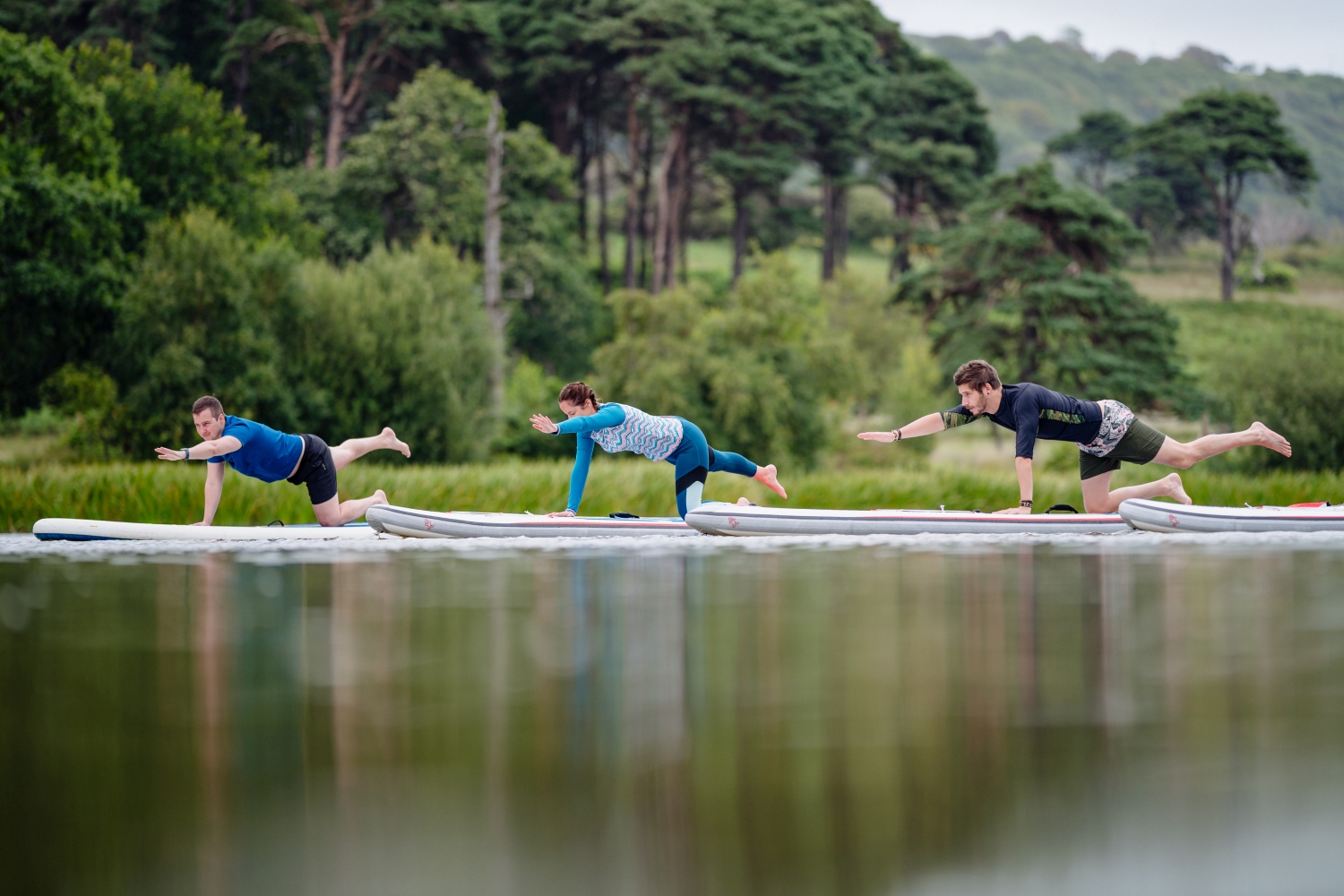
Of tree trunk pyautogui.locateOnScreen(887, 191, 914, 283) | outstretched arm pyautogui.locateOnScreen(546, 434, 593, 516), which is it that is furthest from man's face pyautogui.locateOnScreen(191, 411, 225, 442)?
tree trunk pyautogui.locateOnScreen(887, 191, 914, 283)

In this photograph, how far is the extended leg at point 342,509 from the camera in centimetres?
1056

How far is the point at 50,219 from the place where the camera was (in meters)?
20.6

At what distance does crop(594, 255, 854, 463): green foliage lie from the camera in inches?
998

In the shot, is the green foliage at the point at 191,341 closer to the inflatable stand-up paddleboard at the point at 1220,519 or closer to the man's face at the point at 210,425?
the man's face at the point at 210,425

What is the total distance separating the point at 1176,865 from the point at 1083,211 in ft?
83.6

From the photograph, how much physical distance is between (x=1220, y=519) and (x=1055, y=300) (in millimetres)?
17309

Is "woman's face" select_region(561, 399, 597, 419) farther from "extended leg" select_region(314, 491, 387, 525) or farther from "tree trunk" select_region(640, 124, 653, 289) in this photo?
"tree trunk" select_region(640, 124, 653, 289)

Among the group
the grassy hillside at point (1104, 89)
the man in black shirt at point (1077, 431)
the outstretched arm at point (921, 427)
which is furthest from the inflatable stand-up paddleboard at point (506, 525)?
the grassy hillside at point (1104, 89)

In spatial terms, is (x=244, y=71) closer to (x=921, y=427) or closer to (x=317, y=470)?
(x=317, y=470)

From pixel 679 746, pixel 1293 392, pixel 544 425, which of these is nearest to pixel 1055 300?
pixel 1293 392

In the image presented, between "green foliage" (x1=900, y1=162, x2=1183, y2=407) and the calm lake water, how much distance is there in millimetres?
19636

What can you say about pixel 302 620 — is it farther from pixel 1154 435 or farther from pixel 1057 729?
pixel 1154 435

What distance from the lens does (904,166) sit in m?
43.9

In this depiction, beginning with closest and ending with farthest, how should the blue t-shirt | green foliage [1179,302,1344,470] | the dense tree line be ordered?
the blue t-shirt
green foliage [1179,302,1344,470]
the dense tree line
